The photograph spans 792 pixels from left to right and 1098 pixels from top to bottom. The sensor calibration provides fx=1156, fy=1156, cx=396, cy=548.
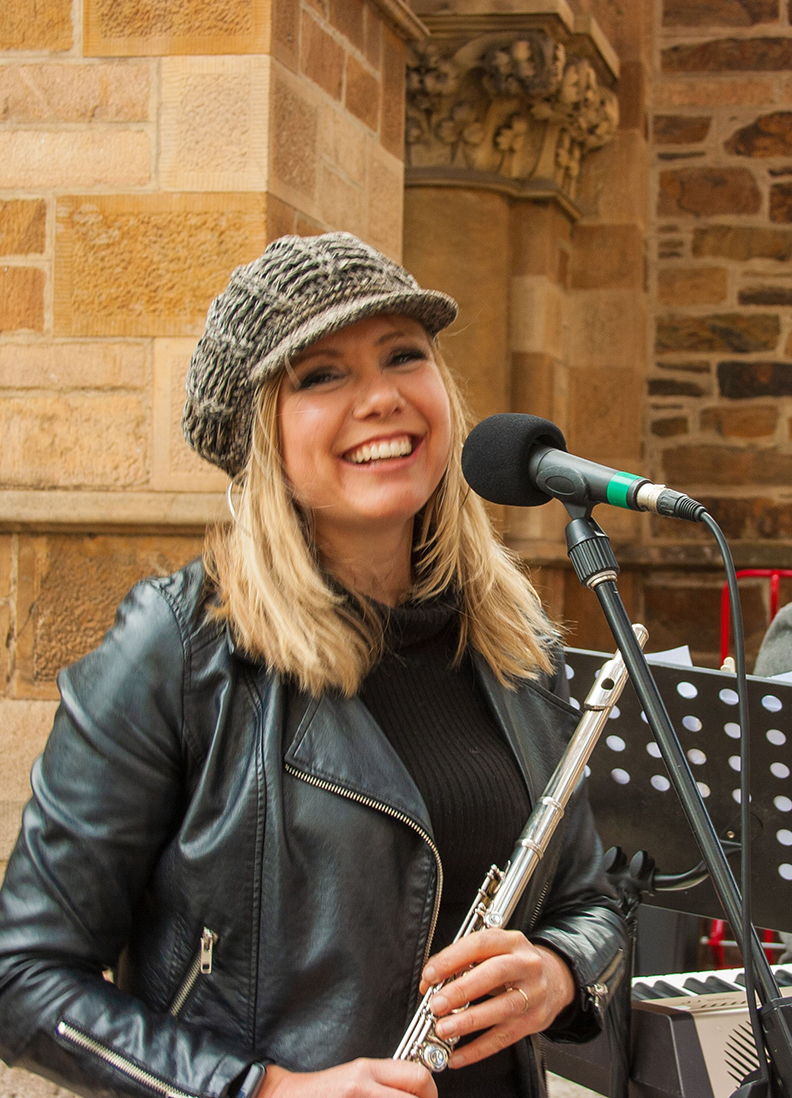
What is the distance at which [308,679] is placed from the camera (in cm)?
136

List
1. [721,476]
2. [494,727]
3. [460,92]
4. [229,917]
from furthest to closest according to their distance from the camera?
[721,476] < [460,92] < [494,727] < [229,917]

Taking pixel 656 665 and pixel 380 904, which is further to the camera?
pixel 656 665

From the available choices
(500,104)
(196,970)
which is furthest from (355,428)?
(500,104)

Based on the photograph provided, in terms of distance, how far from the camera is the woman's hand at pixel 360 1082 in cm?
117

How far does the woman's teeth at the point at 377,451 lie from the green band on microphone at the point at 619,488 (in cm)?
41

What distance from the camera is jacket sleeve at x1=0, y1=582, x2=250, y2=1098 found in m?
1.20

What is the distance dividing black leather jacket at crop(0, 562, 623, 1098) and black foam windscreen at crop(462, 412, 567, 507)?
349 mm

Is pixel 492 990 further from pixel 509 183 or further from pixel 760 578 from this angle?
pixel 760 578

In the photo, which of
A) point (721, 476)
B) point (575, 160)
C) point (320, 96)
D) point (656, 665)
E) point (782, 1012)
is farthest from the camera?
point (721, 476)

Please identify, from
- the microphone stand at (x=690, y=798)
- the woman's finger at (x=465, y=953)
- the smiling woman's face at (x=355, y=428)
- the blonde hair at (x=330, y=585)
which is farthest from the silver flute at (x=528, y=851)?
the smiling woman's face at (x=355, y=428)

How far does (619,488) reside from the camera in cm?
112

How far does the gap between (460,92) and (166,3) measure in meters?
2.30

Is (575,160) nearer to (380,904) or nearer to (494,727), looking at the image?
(494,727)

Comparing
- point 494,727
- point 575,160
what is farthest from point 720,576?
point 494,727
